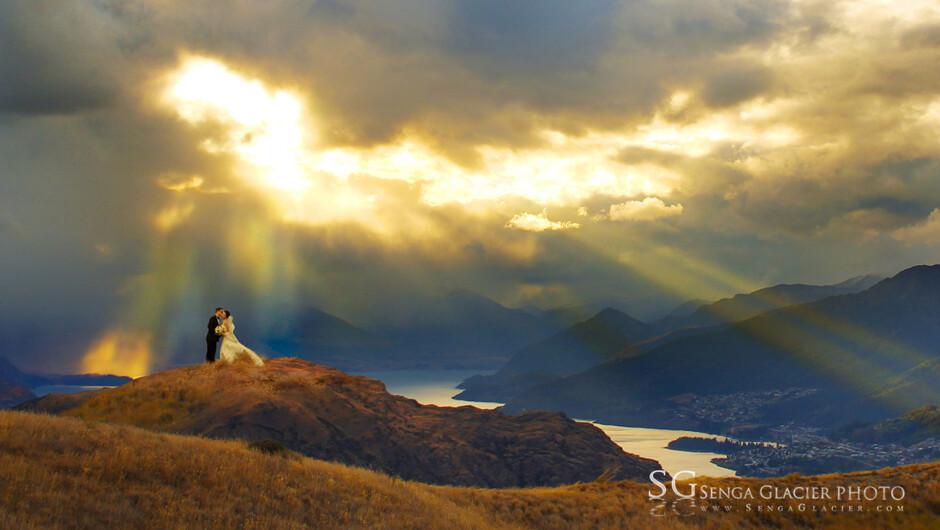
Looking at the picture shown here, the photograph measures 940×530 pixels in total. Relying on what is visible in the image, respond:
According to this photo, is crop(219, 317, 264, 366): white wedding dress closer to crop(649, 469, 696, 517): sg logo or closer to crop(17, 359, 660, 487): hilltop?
crop(17, 359, 660, 487): hilltop

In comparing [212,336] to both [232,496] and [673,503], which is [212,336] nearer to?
[232,496]

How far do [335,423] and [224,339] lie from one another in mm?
83757

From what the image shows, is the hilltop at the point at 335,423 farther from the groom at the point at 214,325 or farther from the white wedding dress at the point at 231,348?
the groom at the point at 214,325

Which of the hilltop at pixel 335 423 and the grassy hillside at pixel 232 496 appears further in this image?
the hilltop at pixel 335 423

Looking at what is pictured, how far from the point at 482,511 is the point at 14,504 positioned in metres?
22.4

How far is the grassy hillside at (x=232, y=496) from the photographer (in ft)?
58.6

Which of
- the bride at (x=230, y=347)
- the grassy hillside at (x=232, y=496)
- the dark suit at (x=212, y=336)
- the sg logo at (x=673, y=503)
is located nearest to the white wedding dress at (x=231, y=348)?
the bride at (x=230, y=347)

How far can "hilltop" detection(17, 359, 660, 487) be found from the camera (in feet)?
218

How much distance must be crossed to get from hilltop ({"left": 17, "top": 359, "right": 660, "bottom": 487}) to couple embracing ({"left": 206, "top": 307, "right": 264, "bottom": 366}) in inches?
150

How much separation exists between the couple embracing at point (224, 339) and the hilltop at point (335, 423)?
12.5ft

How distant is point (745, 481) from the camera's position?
43406 mm

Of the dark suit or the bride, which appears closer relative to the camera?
the dark suit

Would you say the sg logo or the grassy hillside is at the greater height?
the grassy hillside

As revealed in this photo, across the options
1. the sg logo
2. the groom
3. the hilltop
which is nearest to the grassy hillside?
the sg logo
